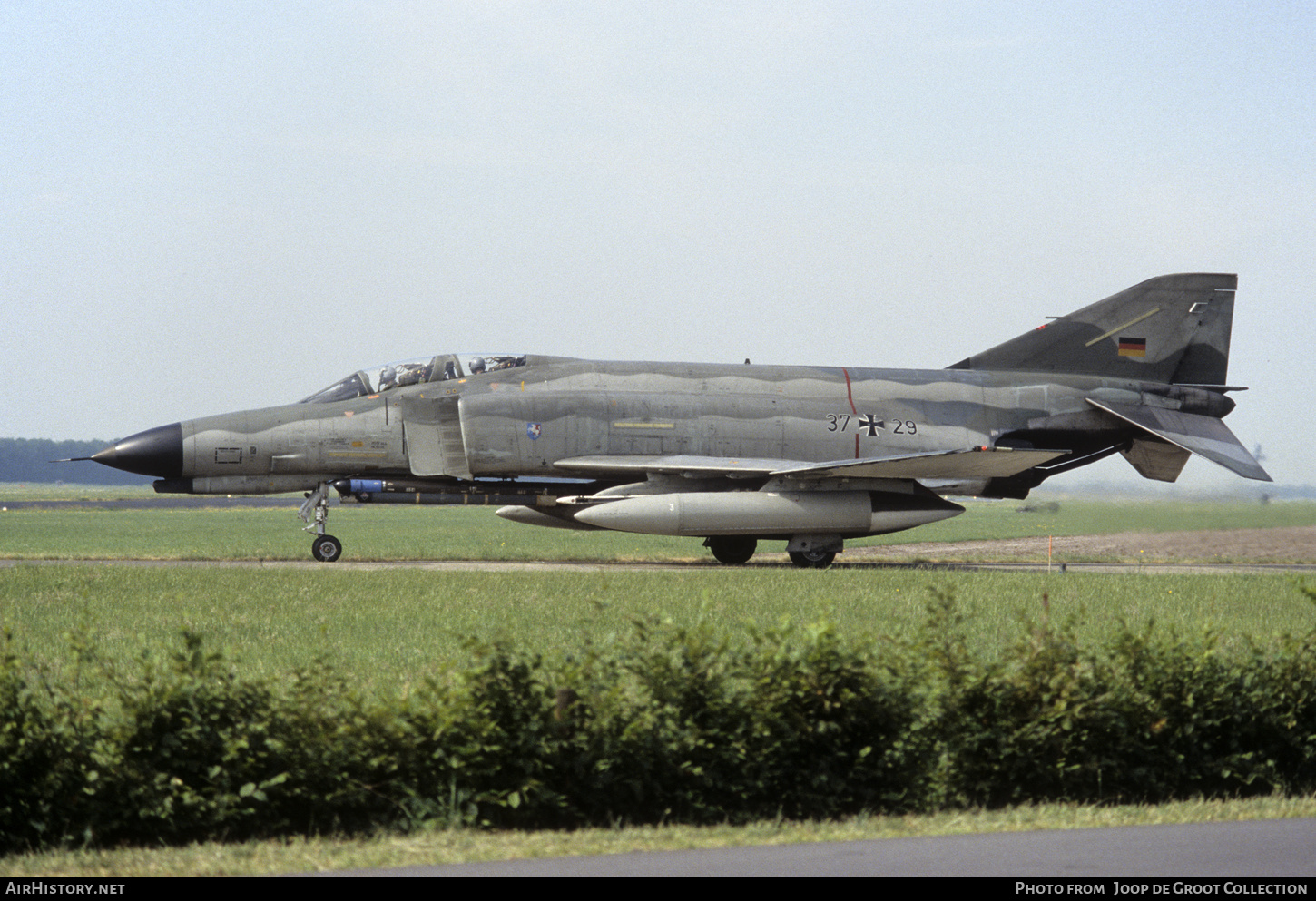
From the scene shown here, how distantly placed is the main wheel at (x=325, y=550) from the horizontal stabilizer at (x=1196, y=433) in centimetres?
1397

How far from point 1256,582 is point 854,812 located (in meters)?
13.8

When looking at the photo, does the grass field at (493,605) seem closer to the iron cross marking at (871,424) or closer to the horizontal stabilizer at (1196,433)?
the horizontal stabilizer at (1196,433)

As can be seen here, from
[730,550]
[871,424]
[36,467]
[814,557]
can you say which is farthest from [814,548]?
[36,467]

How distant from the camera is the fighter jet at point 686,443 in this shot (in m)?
19.9

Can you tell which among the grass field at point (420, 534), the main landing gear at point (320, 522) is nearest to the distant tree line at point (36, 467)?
the grass field at point (420, 534)

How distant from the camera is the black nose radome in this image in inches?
763

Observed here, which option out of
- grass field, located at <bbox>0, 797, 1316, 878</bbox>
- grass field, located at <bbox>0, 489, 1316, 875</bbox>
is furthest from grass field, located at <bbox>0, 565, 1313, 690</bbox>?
grass field, located at <bbox>0, 797, 1316, 878</bbox>

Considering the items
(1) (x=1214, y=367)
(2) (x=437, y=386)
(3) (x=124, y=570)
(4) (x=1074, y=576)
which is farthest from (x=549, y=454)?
(1) (x=1214, y=367)

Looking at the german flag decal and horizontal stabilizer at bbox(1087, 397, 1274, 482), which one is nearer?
horizontal stabilizer at bbox(1087, 397, 1274, 482)

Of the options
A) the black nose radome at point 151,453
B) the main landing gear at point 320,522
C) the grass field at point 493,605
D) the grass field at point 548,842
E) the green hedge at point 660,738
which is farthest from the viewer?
the main landing gear at point 320,522

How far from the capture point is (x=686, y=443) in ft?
67.8

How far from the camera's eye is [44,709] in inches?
262

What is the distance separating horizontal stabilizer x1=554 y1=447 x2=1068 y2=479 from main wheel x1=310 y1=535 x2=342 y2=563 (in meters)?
4.24

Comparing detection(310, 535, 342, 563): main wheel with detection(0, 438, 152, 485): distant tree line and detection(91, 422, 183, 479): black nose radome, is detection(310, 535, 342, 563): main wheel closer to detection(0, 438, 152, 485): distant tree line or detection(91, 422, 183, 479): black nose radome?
detection(91, 422, 183, 479): black nose radome
